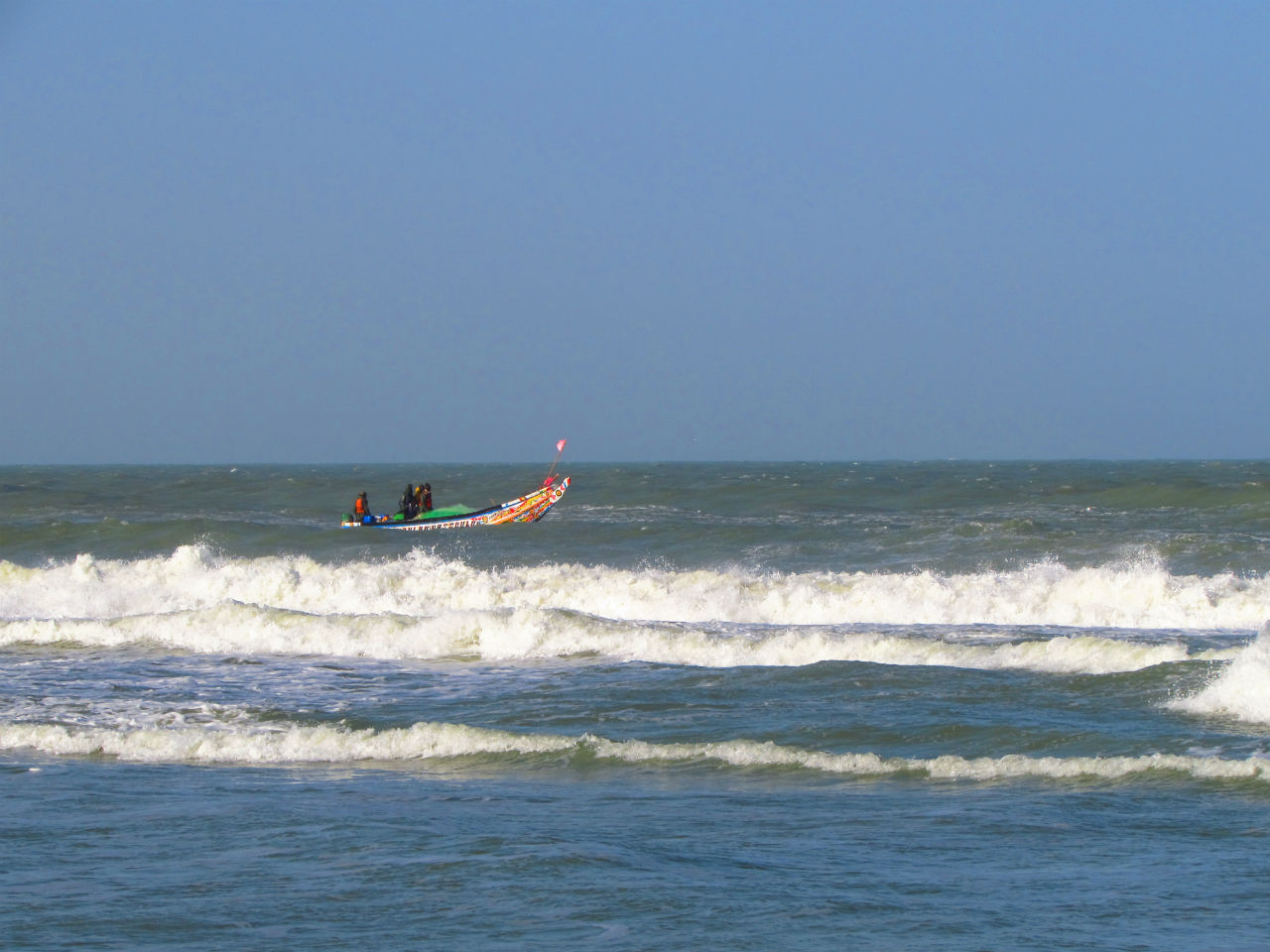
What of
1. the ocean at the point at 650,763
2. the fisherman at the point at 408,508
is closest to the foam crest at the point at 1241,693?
the ocean at the point at 650,763

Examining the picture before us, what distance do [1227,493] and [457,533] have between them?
22900 millimetres

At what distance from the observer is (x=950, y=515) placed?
1545 inches

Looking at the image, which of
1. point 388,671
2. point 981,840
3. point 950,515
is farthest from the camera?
point 950,515

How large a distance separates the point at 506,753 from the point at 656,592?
12260 millimetres

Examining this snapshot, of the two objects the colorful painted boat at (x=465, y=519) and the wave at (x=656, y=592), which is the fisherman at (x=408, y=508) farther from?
the wave at (x=656, y=592)

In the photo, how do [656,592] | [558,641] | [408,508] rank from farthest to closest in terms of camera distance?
[408,508] < [656,592] < [558,641]

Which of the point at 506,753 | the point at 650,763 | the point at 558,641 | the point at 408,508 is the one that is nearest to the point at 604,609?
the point at 558,641

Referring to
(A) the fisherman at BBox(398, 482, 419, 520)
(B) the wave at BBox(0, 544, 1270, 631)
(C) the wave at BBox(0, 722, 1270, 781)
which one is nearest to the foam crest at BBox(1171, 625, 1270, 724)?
(C) the wave at BBox(0, 722, 1270, 781)

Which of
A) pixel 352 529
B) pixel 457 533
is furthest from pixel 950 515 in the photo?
pixel 352 529

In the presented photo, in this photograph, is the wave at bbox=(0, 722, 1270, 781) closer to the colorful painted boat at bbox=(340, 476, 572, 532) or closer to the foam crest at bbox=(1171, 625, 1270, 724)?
the foam crest at bbox=(1171, 625, 1270, 724)

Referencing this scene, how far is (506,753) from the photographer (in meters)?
11.0

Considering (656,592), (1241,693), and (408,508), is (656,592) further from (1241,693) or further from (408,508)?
(408,508)

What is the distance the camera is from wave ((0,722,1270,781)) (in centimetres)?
990

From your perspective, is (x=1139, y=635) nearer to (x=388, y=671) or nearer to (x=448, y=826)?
(x=388, y=671)
